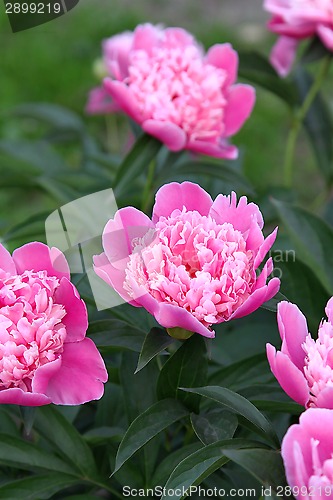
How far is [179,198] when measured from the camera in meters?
0.73

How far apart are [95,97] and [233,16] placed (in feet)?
6.32

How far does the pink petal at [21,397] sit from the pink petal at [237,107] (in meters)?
0.54

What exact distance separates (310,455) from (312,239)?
0.51 m

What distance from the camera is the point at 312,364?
0.62 metres

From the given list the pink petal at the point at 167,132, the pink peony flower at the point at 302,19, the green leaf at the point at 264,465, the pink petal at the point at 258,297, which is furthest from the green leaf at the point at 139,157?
the green leaf at the point at 264,465

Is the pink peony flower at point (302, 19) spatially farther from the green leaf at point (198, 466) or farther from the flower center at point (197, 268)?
the green leaf at point (198, 466)

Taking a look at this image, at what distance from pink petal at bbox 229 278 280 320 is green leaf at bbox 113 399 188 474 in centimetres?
12

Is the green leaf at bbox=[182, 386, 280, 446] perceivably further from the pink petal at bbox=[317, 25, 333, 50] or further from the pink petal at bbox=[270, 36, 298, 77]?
the pink petal at bbox=[270, 36, 298, 77]

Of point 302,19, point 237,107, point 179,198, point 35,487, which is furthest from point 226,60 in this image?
point 35,487

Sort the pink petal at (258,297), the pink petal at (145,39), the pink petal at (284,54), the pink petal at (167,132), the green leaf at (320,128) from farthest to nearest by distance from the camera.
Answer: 1. the green leaf at (320,128)
2. the pink petal at (284,54)
3. the pink petal at (145,39)
4. the pink petal at (167,132)
5. the pink petal at (258,297)

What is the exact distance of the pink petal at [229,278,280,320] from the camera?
0.65 meters

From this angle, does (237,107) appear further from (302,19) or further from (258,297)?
(258,297)

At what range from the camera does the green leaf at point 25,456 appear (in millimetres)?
780

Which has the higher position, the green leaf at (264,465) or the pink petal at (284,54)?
the green leaf at (264,465)
